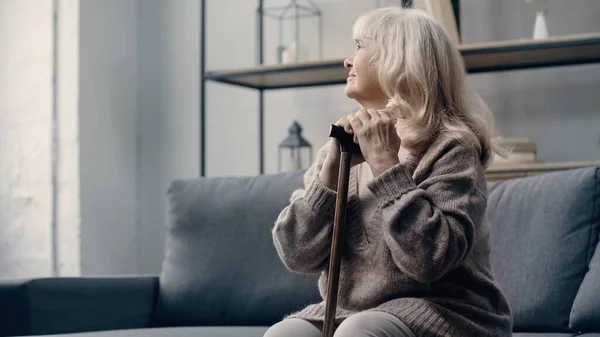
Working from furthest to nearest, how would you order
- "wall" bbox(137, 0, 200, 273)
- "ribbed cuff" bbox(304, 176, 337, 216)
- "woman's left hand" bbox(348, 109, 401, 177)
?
"wall" bbox(137, 0, 200, 273), "ribbed cuff" bbox(304, 176, 337, 216), "woman's left hand" bbox(348, 109, 401, 177)

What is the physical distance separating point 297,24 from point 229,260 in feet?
4.49

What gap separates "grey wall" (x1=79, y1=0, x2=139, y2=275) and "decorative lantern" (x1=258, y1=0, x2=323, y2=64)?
0.60 m

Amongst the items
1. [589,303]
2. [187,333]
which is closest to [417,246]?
[589,303]

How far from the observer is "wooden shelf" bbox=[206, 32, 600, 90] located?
2656 millimetres

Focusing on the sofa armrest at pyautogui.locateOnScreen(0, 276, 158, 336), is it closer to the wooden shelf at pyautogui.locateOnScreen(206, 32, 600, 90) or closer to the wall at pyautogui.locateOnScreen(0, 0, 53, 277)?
the wooden shelf at pyautogui.locateOnScreen(206, 32, 600, 90)

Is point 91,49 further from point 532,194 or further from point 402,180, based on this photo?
point 402,180

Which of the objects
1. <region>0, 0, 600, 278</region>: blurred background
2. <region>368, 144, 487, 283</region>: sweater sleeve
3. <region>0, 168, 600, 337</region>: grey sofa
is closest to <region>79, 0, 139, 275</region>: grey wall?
<region>0, 0, 600, 278</region>: blurred background

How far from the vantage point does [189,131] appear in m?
3.63

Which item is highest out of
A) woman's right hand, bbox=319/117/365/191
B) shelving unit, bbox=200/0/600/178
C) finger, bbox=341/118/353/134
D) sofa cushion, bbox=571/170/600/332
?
shelving unit, bbox=200/0/600/178

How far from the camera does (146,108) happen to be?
145 inches

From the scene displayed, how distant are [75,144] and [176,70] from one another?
56 centimetres

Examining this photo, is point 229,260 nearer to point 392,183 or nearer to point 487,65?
point 392,183

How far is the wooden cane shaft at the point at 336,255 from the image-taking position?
1.46m

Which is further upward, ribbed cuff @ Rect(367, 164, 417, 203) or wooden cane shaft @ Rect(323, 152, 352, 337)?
ribbed cuff @ Rect(367, 164, 417, 203)
